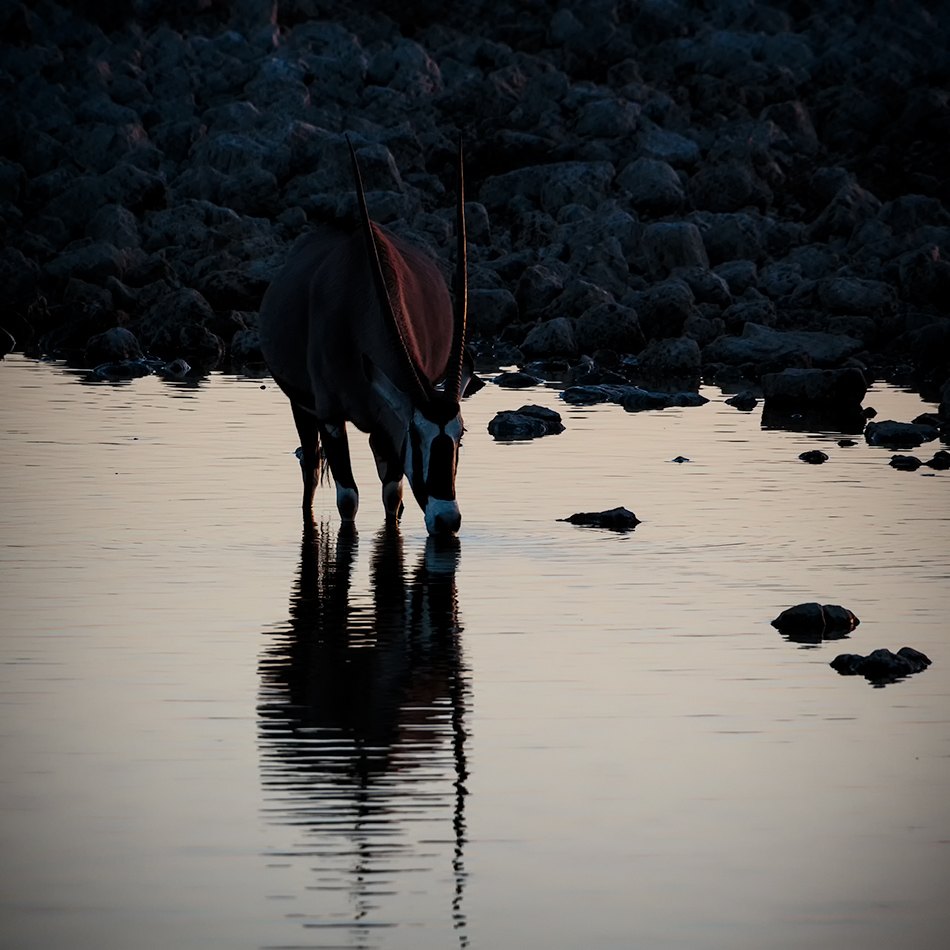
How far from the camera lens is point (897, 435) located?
16.8m

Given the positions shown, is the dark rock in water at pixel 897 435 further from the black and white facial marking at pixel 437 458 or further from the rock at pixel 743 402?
the black and white facial marking at pixel 437 458

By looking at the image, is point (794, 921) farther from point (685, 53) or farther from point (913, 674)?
point (685, 53)

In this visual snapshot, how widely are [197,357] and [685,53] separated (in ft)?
82.3

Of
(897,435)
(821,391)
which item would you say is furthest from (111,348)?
(897,435)

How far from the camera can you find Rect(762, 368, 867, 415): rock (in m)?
19.8

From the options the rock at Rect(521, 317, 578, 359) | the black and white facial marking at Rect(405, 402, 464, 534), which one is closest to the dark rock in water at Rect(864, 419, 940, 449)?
the black and white facial marking at Rect(405, 402, 464, 534)

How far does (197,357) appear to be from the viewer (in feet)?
89.8

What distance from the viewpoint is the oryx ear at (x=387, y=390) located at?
35.3 feet

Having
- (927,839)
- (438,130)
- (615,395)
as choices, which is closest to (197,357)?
(615,395)

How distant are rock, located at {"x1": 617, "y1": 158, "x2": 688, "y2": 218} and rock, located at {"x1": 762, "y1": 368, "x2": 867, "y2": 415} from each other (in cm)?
1811

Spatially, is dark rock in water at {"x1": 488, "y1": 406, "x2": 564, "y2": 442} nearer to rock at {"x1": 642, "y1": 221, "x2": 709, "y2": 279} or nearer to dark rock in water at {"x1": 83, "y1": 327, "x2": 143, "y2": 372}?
dark rock in water at {"x1": 83, "y1": 327, "x2": 143, "y2": 372}

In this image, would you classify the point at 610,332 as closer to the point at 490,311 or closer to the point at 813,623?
the point at 490,311

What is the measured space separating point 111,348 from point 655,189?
14001mm

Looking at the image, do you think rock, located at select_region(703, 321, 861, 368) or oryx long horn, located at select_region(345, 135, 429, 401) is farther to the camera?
rock, located at select_region(703, 321, 861, 368)
